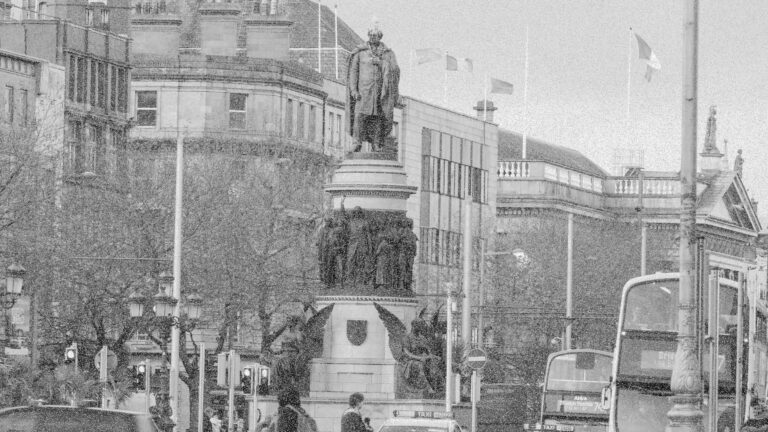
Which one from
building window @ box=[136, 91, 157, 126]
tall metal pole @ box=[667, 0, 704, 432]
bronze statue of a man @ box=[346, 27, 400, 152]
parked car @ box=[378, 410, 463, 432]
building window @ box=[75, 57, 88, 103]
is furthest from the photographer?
building window @ box=[136, 91, 157, 126]

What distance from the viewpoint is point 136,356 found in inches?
4675

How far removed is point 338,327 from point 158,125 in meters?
53.7

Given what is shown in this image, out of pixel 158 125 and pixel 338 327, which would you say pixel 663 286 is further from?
pixel 158 125

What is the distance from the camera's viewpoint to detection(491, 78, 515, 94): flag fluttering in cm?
14075

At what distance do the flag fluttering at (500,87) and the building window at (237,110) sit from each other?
52.9ft

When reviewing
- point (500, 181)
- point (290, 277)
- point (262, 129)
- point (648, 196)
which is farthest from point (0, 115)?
point (648, 196)

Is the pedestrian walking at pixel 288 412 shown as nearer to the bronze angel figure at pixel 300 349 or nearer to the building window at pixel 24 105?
the bronze angel figure at pixel 300 349

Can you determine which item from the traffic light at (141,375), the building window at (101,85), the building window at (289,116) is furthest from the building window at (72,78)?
the traffic light at (141,375)

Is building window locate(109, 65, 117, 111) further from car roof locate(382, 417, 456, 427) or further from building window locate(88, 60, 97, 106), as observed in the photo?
car roof locate(382, 417, 456, 427)

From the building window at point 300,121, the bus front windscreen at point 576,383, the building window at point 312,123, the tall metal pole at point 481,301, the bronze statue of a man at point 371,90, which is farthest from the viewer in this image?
the building window at point 312,123

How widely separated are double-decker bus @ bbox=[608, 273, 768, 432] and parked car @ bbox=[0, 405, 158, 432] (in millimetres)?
23702

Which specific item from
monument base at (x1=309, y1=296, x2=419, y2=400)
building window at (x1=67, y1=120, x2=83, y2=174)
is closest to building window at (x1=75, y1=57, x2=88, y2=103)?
building window at (x1=67, y1=120, x2=83, y2=174)

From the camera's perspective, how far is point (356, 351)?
2913 inches

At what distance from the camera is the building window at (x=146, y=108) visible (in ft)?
416
